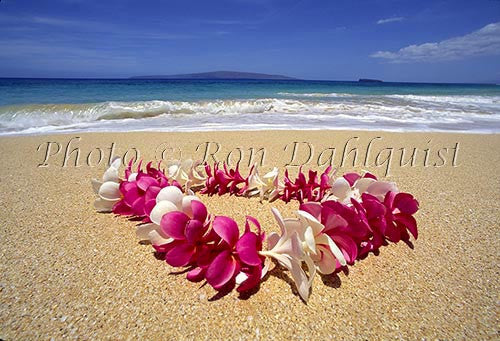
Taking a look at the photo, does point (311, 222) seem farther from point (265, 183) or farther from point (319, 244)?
point (265, 183)

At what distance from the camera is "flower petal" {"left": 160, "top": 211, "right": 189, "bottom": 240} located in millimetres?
903

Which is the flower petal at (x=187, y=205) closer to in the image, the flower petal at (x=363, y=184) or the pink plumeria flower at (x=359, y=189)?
the pink plumeria flower at (x=359, y=189)

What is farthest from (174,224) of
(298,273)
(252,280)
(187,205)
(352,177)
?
(352,177)

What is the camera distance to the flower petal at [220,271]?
82 centimetres

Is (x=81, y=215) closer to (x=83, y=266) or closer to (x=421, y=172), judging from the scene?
(x=83, y=266)

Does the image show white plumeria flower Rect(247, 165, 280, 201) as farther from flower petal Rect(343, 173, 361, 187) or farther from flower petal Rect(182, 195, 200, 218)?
flower petal Rect(182, 195, 200, 218)

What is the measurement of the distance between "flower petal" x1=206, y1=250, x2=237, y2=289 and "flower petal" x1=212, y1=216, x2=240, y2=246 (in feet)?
0.13

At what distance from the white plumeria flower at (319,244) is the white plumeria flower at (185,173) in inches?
30.9

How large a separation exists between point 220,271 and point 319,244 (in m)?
0.32

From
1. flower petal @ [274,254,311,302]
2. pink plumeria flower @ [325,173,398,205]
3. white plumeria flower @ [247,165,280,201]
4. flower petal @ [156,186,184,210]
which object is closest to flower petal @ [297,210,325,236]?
flower petal @ [274,254,311,302]

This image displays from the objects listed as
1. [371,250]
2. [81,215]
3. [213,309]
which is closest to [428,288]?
[371,250]

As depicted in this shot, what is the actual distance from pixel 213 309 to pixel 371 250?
0.65 m

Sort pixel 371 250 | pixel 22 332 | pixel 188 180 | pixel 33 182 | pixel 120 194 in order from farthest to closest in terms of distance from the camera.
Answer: pixel 33 182 < pixel 188 180 < pixel 120 194 < pixel 371 250 < pixel 22 332

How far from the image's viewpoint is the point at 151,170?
143 cm
